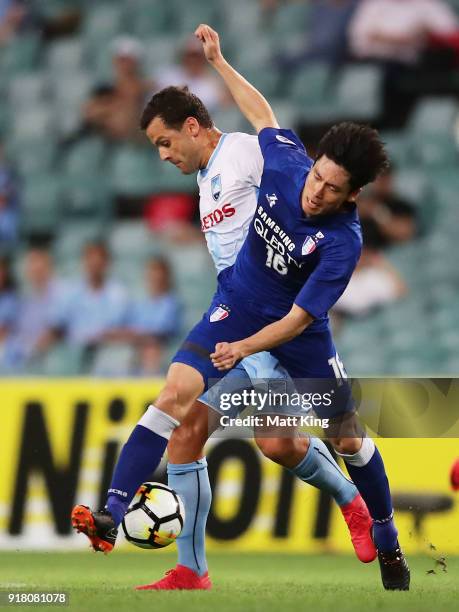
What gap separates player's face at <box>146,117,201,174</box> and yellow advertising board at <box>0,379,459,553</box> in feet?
8.60

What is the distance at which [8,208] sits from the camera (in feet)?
39.3

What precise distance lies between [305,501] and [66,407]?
1530mm

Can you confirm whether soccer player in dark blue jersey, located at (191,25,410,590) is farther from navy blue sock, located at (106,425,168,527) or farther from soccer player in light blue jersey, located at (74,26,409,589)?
navy blue sock, located at (106,425,168,527)

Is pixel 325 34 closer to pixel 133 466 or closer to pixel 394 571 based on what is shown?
pixel 394 571

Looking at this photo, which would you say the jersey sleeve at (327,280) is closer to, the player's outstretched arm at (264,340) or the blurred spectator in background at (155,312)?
the player's outstretched arm at (264,340)

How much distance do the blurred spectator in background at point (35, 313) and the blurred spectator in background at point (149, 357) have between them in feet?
2.73

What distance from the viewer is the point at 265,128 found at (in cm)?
601

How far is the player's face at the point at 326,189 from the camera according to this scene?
548 centimetres

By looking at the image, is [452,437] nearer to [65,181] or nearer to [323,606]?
[323,606]

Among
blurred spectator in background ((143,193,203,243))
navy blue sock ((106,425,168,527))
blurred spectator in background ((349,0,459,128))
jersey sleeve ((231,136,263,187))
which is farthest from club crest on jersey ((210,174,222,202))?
blurred spectator in background ((349,0,459,128))

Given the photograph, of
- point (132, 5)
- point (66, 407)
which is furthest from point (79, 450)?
point (132, 5)

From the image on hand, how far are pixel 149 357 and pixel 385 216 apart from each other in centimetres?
205

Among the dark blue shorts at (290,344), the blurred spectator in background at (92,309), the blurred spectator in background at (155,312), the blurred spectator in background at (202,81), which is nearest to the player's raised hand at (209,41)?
the dark blue shorts at (290,344)

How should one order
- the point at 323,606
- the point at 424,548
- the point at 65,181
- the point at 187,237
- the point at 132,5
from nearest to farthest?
the point at 323,606 < the point at 424,548 < the point at 187,237 < the point at 65,181 < the point at 132,5
